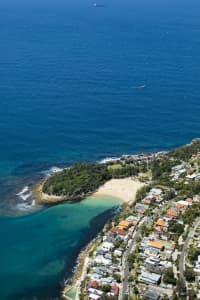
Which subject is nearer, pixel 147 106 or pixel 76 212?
pixel 76 212

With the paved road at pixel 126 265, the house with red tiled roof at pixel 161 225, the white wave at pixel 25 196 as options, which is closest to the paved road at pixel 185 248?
the house with red tiled roof at pixel 161 225

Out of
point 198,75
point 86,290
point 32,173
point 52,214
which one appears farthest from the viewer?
point 198,75

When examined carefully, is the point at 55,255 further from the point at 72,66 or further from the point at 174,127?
the point at 72,66

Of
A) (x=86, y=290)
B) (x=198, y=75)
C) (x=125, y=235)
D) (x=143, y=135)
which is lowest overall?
(x=86, y=290)

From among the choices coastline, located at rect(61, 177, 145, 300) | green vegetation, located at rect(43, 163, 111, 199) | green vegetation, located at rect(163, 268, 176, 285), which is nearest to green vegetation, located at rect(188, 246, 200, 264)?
green vegetation, located at rect(163, 268, 176, 285)

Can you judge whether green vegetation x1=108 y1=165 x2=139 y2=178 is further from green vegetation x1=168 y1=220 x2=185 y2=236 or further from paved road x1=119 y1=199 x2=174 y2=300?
green vegetation x1=168 y1=220 x2=185 y2=236

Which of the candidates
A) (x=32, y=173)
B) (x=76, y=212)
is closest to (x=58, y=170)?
(x=32, y=173)

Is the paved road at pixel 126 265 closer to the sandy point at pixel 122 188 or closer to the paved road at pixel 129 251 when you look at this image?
the paved road at pixel 129 251
